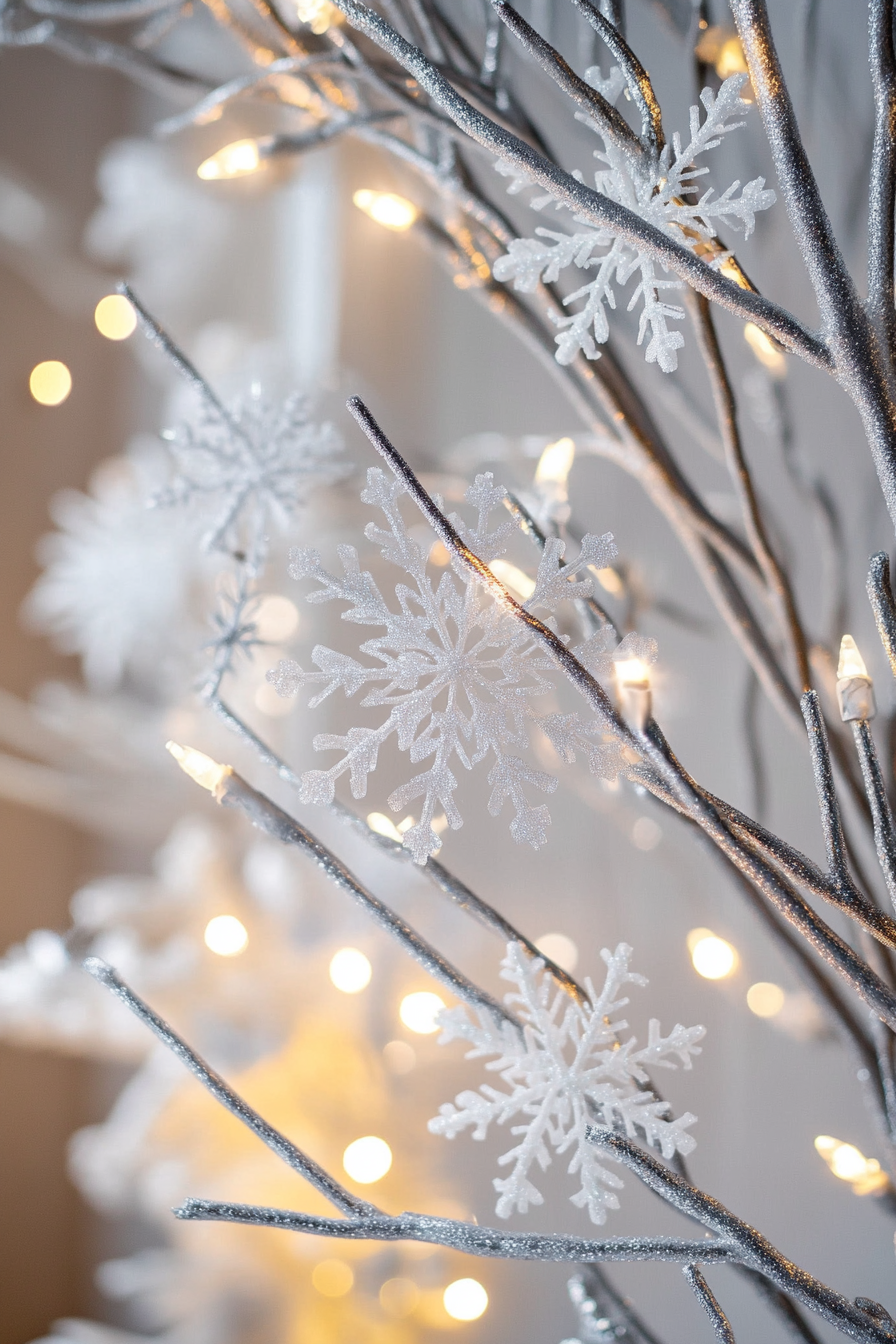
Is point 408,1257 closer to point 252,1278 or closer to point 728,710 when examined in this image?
point 252,1278

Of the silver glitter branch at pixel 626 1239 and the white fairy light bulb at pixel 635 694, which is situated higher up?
the white fairy light bulb at pixel 635 694

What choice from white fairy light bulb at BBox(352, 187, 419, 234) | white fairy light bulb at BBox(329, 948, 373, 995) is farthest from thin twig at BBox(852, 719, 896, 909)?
white fairy light bulb at BBox(329, 948, 373, 995)

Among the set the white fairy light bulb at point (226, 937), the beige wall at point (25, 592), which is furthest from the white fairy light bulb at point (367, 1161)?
the beige wall at point (25, 592)

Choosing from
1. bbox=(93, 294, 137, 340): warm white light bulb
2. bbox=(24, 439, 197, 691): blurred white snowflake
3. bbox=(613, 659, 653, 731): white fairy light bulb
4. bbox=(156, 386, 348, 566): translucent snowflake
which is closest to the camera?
bbox=(613, 659, 653, 731): white fairy light bulb

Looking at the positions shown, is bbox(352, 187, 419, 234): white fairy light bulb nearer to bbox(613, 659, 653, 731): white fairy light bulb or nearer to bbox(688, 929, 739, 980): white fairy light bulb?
bbox(613, 659, 653, 731): white fairy light bulb

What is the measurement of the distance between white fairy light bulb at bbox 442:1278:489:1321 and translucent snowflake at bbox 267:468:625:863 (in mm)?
650

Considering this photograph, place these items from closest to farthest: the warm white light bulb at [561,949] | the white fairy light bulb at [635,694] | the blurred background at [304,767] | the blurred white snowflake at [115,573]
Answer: the white fairy light bulb at [635,694]
the blurred background at [304,767]
the warm white light bulb at [561,949]
the blurred white snowflake at [115,573]

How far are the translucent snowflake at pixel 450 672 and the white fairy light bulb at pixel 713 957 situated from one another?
46 cm

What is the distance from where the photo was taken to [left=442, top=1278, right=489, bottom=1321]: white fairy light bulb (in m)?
0.81

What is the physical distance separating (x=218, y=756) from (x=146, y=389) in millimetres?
509

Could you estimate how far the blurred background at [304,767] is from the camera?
2.42 feet

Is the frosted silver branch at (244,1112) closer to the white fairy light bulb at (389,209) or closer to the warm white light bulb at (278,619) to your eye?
the white fairy light bulb at (389,209)

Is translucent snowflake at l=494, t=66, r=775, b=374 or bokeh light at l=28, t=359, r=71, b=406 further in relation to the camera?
bokeh light at l=28, t=359, r=71, b=406

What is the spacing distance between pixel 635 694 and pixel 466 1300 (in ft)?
2.39
